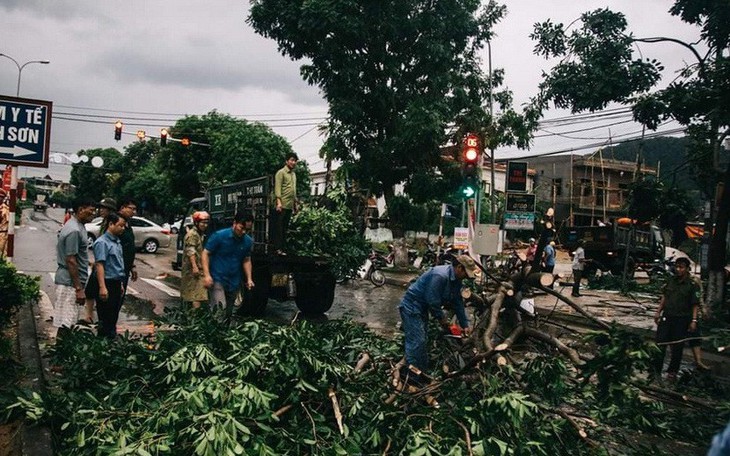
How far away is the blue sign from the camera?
6.32m

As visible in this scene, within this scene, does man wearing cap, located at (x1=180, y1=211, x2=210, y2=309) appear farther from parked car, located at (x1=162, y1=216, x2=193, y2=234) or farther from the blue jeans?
parked car, located at (x1=162, y1=216, x2=193, y2=234)

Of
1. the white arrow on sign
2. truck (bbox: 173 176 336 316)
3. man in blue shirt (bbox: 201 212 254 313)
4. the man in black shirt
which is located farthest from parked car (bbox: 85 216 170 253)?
the white arrow on sign

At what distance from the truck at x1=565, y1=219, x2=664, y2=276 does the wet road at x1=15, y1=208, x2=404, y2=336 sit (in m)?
11.7

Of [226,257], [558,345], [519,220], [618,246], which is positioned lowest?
[558,345]

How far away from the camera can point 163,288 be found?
13516 mm

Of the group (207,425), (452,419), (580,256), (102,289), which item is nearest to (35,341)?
(102,289)

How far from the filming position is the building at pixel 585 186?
45531mm

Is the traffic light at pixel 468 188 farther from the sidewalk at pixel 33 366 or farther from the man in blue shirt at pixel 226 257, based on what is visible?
the sidewalk at pixel 33 366

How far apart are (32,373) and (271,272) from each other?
4.47m

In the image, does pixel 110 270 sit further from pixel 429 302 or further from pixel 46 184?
pixel 46 184

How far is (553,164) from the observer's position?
49094 millimetres

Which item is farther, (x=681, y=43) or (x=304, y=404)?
(x=681, y=43)

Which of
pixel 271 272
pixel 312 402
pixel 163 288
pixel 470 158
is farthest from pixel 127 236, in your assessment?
pixel 470 158

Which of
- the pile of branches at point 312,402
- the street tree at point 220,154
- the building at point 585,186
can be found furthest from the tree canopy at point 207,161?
the building at point 585,186
